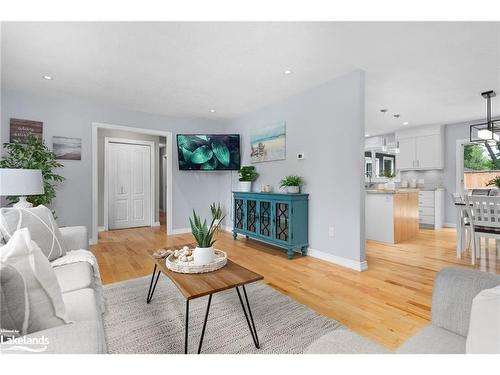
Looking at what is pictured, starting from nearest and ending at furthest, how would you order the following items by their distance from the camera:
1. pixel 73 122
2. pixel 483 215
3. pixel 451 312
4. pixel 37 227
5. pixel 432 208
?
pixel 451 312 → pixel 37 227 → pixel 483 215 → pixel 73 122 → pixel 432 208

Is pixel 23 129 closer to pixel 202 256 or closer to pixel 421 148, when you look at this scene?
pixel 202 256

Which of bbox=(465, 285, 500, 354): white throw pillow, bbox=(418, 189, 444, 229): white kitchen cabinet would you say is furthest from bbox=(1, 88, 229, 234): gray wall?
bbox=(418, 189, 444, 229): white kitchen cabinet

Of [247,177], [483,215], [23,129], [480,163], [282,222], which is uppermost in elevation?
[23,129]

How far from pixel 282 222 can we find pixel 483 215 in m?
2.26

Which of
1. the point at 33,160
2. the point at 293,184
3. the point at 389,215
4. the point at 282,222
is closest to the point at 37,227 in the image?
the point at 33,160

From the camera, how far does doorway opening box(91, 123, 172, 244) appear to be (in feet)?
17.7

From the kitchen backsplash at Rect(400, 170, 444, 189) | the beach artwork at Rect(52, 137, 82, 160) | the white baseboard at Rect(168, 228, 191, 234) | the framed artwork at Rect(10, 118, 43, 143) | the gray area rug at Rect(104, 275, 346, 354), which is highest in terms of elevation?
the framed artwork at Rect(10, 118, 43, 143)

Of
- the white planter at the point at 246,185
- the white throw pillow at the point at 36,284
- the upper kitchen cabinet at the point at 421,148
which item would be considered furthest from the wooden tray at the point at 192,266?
the upper kitchen cabinet at the point at 421,148

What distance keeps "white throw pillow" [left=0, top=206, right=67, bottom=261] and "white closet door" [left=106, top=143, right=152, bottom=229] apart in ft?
12.9

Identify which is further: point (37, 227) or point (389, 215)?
point (389, 215)

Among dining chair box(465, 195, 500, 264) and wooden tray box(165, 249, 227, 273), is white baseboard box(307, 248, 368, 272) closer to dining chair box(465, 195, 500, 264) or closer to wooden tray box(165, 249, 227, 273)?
dining chair box(465, 195, 500, 264)

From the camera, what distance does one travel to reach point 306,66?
2.84 metres

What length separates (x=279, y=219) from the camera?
362 centimetres
